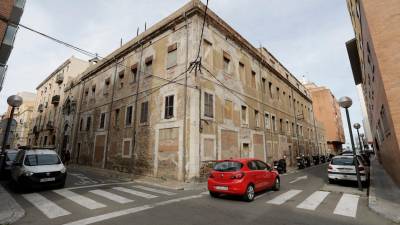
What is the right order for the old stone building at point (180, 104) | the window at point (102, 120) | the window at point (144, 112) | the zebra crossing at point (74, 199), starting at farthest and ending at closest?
the window at point (102, 120)
the window at point (144, 112)
the old stone building at point (180, 104)
the zebra crossing at point (74, 199)

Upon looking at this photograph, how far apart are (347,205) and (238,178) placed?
3497 mm

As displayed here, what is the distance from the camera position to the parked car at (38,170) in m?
8.40

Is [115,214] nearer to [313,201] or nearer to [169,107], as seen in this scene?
[313,201]

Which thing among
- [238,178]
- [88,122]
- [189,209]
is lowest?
[189,209]

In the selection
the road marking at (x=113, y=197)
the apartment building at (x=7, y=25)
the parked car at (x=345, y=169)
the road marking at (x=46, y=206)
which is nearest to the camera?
the road marking at (x=46, y=206)

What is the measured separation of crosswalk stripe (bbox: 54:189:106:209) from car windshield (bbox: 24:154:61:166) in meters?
1.56

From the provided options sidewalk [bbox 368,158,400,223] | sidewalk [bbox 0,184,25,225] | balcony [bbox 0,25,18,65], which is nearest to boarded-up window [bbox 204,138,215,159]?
sidewalk [bbox 368,158,400,223]

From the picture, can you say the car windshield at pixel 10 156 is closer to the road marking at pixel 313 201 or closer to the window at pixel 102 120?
the window at pixel 102 120

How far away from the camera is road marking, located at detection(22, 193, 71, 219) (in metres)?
5.79

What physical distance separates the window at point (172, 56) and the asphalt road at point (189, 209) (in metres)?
9.15

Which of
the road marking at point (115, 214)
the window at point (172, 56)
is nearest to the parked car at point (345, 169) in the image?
the road marking at point (115, 214)

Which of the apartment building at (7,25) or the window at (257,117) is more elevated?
the apartment building at (7,25)

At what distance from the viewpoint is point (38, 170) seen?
8625mm

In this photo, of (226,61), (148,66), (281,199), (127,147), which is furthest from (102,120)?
(281,199)
